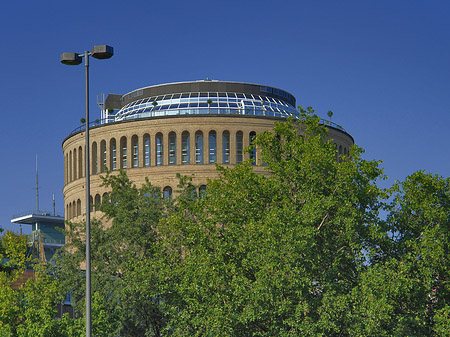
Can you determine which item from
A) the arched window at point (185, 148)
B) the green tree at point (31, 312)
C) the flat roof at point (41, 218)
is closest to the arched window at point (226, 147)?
the arched window at point (185, 148)

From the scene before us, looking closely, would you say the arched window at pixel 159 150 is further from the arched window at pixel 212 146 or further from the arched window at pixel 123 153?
the arched window at pixel 212 146

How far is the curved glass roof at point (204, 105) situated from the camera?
8425 cm

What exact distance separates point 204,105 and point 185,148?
580 centimetres

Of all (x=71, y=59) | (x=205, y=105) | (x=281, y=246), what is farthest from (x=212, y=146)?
(x=71, y=59)

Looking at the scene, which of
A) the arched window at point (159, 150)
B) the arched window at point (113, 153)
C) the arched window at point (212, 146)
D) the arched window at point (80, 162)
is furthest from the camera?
the arched window at point (80, 162)

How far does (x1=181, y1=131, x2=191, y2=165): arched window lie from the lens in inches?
3221

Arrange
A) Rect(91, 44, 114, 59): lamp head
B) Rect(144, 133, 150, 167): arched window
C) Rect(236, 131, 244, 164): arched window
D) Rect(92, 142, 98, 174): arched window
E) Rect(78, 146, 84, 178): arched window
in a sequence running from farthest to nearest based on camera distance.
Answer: Rect(78, 146, 84, 178): arched window
Rect(92, 142, 98, 174): arched window
Rect(144, 133, 150, 167): arched window
Rect(236, 131, 244, 164): arched window
Rect(91, 44, 114, 59): lamp head

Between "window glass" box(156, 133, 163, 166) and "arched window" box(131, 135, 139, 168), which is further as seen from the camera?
"arched window" box(131, 135, 139, 168)

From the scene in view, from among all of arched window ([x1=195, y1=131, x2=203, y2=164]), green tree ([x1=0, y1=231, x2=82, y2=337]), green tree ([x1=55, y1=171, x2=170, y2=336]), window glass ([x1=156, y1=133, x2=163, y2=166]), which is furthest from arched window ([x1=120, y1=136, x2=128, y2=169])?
green tree ([x1=0, y1=231, x2=82, y2=337])

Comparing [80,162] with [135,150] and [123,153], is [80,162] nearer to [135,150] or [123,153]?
[123,153]

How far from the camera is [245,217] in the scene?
4547cm

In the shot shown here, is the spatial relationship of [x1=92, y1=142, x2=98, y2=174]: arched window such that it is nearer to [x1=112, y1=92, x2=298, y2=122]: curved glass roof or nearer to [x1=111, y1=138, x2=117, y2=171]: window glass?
[x1=111, y1=138, x2=117, y2=171]: window glass

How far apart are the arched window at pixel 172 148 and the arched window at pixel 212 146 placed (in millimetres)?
3520

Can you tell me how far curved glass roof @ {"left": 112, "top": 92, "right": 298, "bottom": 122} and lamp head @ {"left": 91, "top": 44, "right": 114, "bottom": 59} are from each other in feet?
173
